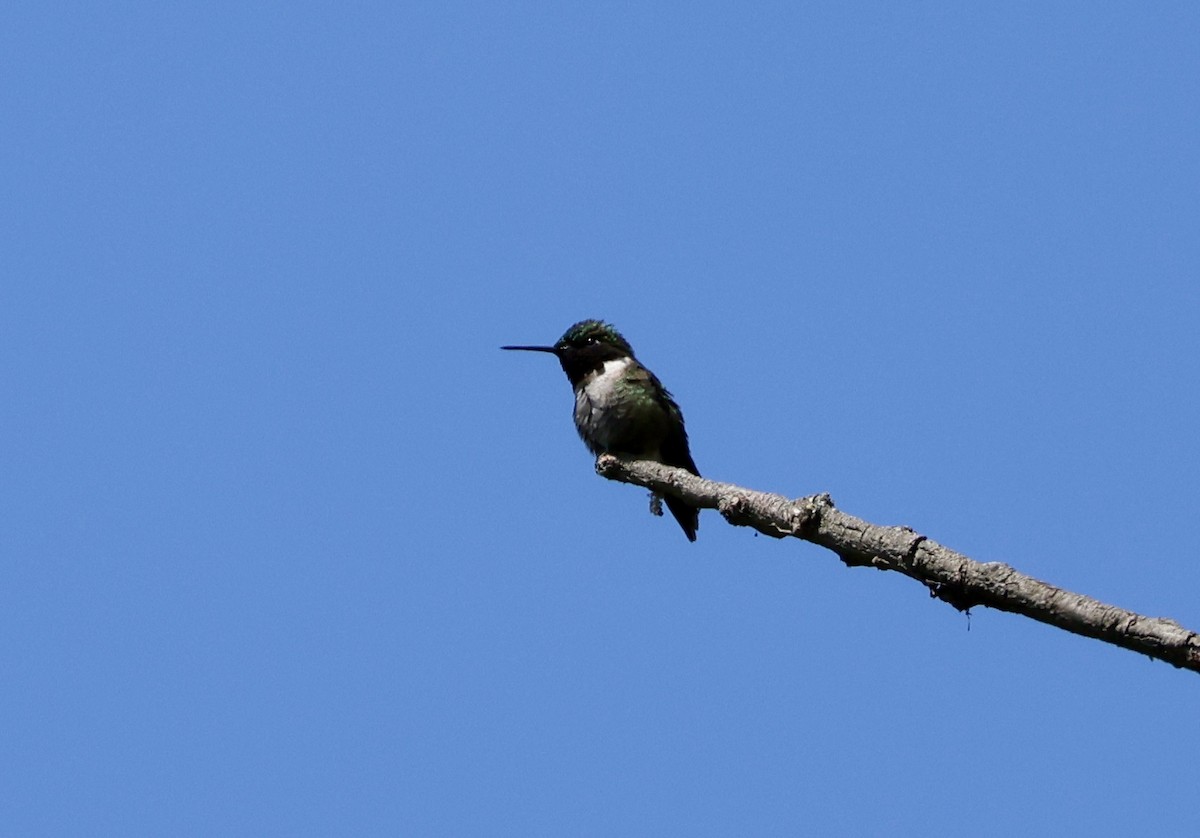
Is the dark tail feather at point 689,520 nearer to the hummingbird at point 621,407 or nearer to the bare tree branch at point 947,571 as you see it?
the hummingbird at point 621,407

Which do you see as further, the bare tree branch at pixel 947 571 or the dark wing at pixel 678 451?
the dark wing at pixel 678 451

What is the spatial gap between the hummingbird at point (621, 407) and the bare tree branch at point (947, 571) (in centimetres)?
333

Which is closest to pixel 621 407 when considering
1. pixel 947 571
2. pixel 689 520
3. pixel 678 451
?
pixel 678 451

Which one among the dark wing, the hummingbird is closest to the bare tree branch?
the hummingbird

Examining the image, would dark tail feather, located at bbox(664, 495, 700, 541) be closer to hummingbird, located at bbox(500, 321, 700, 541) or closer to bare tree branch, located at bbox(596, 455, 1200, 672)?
hummingbird, located at bbox(500, 321, 700, 541)

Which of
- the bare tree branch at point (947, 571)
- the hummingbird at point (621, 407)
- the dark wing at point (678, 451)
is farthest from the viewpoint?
the dark wing at point (678, 451)

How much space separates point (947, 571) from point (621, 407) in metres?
5.02

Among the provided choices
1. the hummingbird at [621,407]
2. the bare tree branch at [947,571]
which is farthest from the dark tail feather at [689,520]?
the bare tree branch at [947,571]

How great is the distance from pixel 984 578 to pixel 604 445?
5297 millimetres

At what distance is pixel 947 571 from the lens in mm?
4293

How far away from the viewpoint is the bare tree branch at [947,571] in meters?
3.59

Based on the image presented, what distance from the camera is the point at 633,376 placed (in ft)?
31.4

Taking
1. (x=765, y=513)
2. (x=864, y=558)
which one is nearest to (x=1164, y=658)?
(x=864, y=558)

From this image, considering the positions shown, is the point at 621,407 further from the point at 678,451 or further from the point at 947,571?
the point at 947,571
